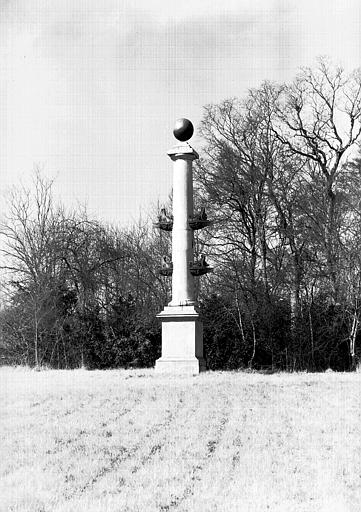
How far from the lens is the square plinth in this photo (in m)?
20.4

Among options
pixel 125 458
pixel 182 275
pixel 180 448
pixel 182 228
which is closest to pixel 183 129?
pixel 182 228

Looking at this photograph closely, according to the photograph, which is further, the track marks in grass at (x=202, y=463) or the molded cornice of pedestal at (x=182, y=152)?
the molded cornice of pedestal at (x=182, y=152)

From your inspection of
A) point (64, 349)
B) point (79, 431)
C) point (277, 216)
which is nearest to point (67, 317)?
point (64, 349)

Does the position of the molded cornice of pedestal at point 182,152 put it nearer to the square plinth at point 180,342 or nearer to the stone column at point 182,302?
the stone column at point 182,302

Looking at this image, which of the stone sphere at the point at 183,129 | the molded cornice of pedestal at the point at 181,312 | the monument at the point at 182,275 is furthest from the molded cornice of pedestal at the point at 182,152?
the molded cornice of pedestal at the point at 181,312

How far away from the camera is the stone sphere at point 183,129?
22203mm

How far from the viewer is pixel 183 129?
72.8 feet

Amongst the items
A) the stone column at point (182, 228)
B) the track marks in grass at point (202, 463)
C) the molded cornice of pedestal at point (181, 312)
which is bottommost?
the track marks in grass at point (202, 463)

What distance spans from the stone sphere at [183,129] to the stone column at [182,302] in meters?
0.22

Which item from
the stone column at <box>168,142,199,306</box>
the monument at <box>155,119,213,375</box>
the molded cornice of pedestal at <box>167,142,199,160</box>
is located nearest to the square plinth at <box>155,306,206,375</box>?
the monument at <box>155,119,213,375</box>

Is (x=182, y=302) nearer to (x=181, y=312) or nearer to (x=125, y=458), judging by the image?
(x=181, y=312)

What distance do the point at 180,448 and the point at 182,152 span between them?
13.2m

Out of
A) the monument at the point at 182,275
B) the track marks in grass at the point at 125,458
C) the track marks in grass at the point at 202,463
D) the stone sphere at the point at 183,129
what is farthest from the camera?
the stone sphere at the point at 183,129

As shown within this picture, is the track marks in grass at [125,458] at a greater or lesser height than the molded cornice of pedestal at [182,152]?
lesser
